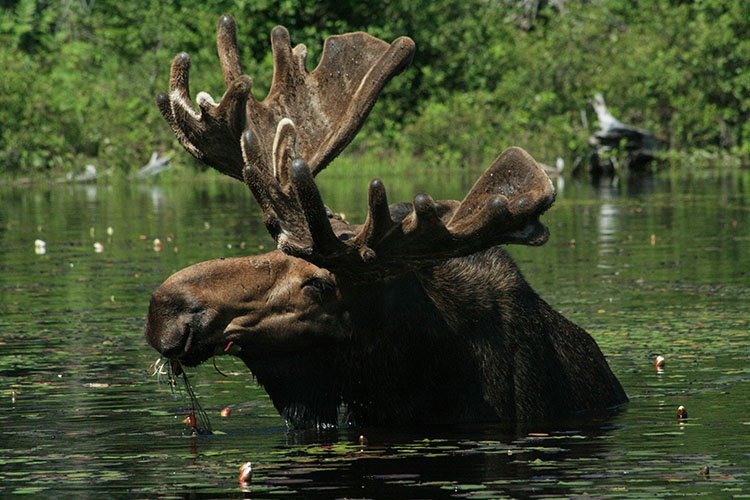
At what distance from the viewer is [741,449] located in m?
6.74

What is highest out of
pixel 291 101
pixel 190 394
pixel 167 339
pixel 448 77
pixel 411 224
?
pixel 448 77

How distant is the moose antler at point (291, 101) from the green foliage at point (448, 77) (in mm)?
31634

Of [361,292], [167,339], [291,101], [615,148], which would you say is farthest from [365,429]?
[615,148]

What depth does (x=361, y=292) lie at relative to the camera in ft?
22.1

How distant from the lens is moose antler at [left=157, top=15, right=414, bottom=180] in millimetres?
7410

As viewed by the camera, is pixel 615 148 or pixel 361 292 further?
pixel 615 148

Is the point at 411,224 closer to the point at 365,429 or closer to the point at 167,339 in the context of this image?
the point at 167,339

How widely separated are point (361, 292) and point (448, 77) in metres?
37.9

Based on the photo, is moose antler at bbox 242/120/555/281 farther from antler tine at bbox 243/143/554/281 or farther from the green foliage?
the green foliage

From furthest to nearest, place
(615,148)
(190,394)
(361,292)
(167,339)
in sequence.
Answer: (615,148), (190,394), (361,292), (167,339)

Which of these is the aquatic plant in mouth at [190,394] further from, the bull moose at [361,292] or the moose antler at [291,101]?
the moose antler at [291,101]

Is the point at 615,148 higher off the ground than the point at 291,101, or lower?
higher

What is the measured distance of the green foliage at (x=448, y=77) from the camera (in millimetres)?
39906

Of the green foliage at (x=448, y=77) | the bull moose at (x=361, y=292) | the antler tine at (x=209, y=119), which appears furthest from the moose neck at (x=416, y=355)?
the green foliage at (x=448, y=77)
